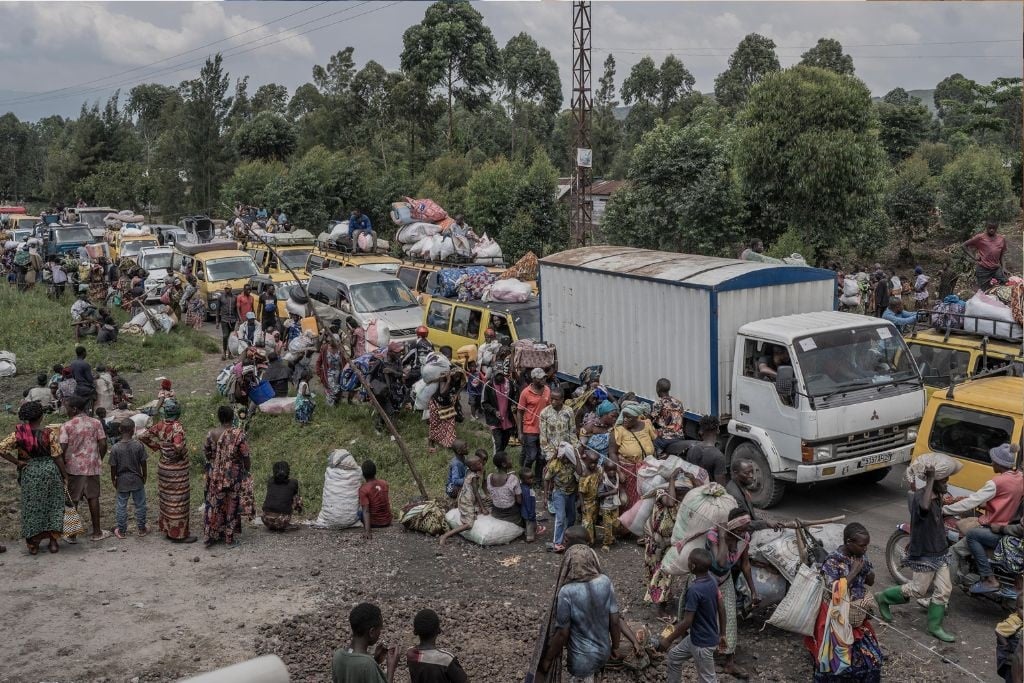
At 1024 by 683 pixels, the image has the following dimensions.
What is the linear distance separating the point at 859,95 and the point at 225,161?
31779mm

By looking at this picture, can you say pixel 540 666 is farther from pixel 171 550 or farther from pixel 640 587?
pixel 171 550

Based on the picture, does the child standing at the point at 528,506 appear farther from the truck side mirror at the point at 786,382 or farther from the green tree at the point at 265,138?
the green tree at the point at 265,138

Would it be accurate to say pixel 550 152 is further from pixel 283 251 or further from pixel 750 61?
pixel 283 251

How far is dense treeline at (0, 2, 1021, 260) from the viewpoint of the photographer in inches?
983

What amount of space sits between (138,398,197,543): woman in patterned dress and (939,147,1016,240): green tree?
2498cm

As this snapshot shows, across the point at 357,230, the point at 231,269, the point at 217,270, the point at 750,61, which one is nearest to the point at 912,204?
the point at 357,230

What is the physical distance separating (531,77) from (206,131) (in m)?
25.5

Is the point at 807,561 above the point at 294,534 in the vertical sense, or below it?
above

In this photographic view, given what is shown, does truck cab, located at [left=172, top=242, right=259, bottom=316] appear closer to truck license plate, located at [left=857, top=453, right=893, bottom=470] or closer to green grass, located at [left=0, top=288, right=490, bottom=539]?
green grass, located at [left=0, top=288, right=490, bottom=539]

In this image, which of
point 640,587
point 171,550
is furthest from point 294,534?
point 640,587

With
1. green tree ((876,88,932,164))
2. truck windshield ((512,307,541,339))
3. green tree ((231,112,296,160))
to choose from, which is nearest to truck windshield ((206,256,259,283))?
truck windshield ((512,307,541,339))

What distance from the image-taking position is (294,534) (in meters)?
10.0

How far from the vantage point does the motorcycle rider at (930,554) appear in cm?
734

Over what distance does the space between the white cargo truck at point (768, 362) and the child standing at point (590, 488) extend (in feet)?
5.89
